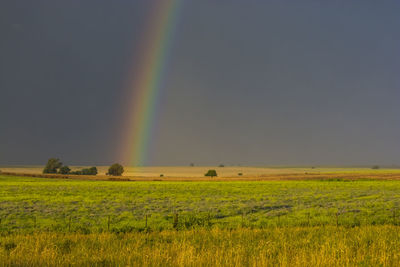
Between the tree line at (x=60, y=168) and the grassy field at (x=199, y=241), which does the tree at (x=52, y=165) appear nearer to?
the tree line at (x=60, y=168)

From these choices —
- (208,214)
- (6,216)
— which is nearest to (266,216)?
(208,214)

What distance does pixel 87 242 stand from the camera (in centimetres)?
1578

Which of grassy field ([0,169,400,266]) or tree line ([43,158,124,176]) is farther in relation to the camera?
tree line ([43,158,124,176])

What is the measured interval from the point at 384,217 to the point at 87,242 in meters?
23.7

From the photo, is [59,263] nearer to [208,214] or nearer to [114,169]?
[208,214]

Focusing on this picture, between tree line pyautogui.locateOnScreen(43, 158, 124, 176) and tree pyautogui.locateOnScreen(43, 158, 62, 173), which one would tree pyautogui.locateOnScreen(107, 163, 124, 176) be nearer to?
tree line pyautogui.locateOnScreen(43, 158, 124, 176)

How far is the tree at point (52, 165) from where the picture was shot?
6978 inches

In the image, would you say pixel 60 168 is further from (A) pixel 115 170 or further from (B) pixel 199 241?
(B) pixel 199 241

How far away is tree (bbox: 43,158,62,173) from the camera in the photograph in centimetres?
17725

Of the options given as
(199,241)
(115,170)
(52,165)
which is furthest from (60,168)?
(199,241)

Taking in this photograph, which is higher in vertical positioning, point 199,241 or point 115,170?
point 115,170

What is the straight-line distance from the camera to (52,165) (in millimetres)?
178750

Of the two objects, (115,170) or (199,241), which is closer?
(199,241)

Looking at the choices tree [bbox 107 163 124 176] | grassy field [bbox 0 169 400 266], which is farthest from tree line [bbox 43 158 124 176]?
grassy field [bbox 0 169 400 266]
